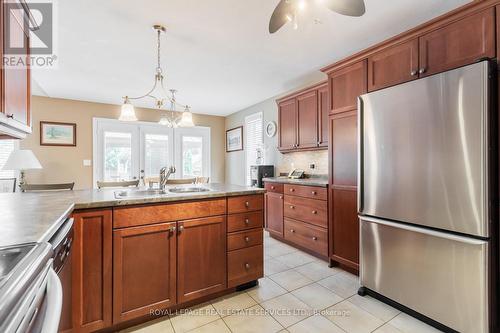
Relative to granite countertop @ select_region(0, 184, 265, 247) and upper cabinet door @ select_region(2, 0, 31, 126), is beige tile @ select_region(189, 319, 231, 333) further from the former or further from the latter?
upper cabinet door @ select_region(2, 0, 31, 126)

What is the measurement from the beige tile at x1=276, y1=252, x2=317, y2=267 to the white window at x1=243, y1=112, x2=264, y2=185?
214 centimetres

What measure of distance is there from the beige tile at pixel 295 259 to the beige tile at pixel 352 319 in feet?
2.72

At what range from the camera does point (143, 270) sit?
166 centimetres

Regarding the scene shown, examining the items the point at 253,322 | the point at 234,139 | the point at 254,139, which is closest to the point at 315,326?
the point at 253,322

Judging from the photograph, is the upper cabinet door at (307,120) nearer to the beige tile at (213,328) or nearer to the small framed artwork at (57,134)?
the beige tile at (213,328)

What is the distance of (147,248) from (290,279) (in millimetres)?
1462

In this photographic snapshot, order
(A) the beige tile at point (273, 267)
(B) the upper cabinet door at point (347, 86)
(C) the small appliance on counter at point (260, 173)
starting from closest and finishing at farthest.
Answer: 1. (B) the upper cabinet door at point (347, 86)
2. (A) the beige tile at point (273, 267)
3. (C) the small appliance on counter at point (260, 173)

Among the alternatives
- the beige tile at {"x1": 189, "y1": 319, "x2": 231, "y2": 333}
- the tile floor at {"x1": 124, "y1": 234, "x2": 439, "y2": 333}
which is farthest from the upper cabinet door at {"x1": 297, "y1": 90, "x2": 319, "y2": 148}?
the beige tile at {"x1": 189, "y1": 319, "x2": 231, "y2": 333}

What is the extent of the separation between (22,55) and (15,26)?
18cm

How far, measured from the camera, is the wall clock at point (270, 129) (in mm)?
4367

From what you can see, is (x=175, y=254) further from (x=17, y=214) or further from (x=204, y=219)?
(x=17, y=214)

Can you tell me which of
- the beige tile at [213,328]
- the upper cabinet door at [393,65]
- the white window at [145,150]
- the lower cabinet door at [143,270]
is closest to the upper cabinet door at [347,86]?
the upper cabinet door at [393,65]

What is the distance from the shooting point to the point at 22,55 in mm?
1436

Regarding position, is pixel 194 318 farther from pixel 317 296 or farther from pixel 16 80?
pixel 16 80
